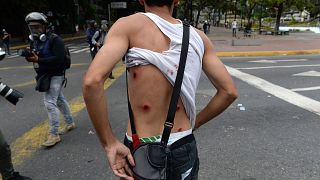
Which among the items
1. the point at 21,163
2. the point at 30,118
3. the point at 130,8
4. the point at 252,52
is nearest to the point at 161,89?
the point at 21,163

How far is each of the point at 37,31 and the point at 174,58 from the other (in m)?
3.15

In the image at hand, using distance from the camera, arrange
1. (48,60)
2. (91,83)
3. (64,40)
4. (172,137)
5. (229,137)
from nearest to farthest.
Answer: (91,83)
(172,137)
(48,60)
(229,137)
(64,40)

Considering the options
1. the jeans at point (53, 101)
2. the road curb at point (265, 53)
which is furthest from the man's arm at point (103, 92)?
the road curb at point (265, 53)

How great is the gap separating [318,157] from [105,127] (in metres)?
3.36

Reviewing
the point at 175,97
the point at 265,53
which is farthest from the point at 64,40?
the point at 175,97

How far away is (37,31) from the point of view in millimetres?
4527

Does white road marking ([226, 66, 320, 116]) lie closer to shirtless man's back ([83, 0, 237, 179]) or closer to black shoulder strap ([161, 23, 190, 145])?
shirtless man's back ([83, 0, 237, 179])

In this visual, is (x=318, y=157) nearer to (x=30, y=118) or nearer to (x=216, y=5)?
(x=30, y=118)

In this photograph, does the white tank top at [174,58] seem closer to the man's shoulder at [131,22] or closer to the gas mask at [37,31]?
the man's shoulder at [131,22]

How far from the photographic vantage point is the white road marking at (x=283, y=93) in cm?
655

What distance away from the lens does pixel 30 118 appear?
20.2ft

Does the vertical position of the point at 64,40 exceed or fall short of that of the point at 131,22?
it falls short

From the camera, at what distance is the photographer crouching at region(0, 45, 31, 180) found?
3486 millimetres

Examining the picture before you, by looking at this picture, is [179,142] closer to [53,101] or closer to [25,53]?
[25,53]
